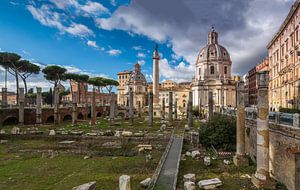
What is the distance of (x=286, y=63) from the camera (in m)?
37.7

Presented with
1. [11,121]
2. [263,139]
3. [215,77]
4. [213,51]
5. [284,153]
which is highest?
[213,51]

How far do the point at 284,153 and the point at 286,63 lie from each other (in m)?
30.8

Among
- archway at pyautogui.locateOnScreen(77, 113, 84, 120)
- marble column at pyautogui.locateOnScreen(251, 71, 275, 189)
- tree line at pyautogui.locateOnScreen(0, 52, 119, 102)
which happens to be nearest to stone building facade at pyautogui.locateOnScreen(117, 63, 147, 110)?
tree line at pyautogui.locateOnScreen(0, 52, 119, 102)

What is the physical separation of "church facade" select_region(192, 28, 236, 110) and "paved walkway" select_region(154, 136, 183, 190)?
56.2 m

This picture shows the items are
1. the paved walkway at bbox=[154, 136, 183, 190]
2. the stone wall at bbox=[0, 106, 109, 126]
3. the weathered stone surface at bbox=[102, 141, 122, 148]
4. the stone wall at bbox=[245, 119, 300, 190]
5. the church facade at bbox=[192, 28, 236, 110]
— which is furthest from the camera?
the church facade at bbox=[192, 28, 236, 110]

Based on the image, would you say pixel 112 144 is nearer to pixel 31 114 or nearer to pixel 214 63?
pixel 31 114

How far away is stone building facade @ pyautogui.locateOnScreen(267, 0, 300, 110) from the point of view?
106 feet

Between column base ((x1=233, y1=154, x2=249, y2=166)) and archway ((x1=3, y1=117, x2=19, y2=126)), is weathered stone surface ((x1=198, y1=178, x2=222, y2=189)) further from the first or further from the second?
archway ((x1=3, y1=117, x2=19, y2=126))

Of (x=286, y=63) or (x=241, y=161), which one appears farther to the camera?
(x=286, y=63)

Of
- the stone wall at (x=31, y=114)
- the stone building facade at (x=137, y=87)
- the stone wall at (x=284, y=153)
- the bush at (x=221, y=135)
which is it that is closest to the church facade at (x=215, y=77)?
the stone building facade at (x=137, y=87)

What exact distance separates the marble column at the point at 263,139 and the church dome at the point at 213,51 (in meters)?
64.1

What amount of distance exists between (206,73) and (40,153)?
203 feet

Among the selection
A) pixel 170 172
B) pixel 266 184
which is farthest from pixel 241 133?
pixel 170 172

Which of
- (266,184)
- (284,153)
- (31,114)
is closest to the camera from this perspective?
(266,184)
